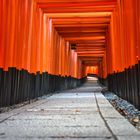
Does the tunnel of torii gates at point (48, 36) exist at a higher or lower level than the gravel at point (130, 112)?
higher

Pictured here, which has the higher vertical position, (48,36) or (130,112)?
(48,36)

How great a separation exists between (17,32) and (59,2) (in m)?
4.10

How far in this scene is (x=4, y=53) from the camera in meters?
6.19

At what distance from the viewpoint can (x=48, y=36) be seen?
12.4 m

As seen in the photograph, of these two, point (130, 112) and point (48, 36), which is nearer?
point (130, 112)

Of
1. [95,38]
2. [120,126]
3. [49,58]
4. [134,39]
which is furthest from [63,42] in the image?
[120,126]

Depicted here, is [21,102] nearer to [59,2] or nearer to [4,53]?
[4,53]

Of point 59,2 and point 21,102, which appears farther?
point 59,2

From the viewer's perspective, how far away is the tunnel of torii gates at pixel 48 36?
20.2 feet

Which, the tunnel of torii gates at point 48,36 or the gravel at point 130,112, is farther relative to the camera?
the tunnel of torii gates at point 48,36

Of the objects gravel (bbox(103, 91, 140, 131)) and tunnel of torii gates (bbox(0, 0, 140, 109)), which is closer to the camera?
gravel (bbox(103, 91, 140, 131))

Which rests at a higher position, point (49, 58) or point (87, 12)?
point (87, 12)

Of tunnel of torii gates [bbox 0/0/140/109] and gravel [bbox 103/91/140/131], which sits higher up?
tunnel of torii gates [bbox 0/0/140/109]

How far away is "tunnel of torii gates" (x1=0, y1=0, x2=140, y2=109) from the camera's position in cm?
615
